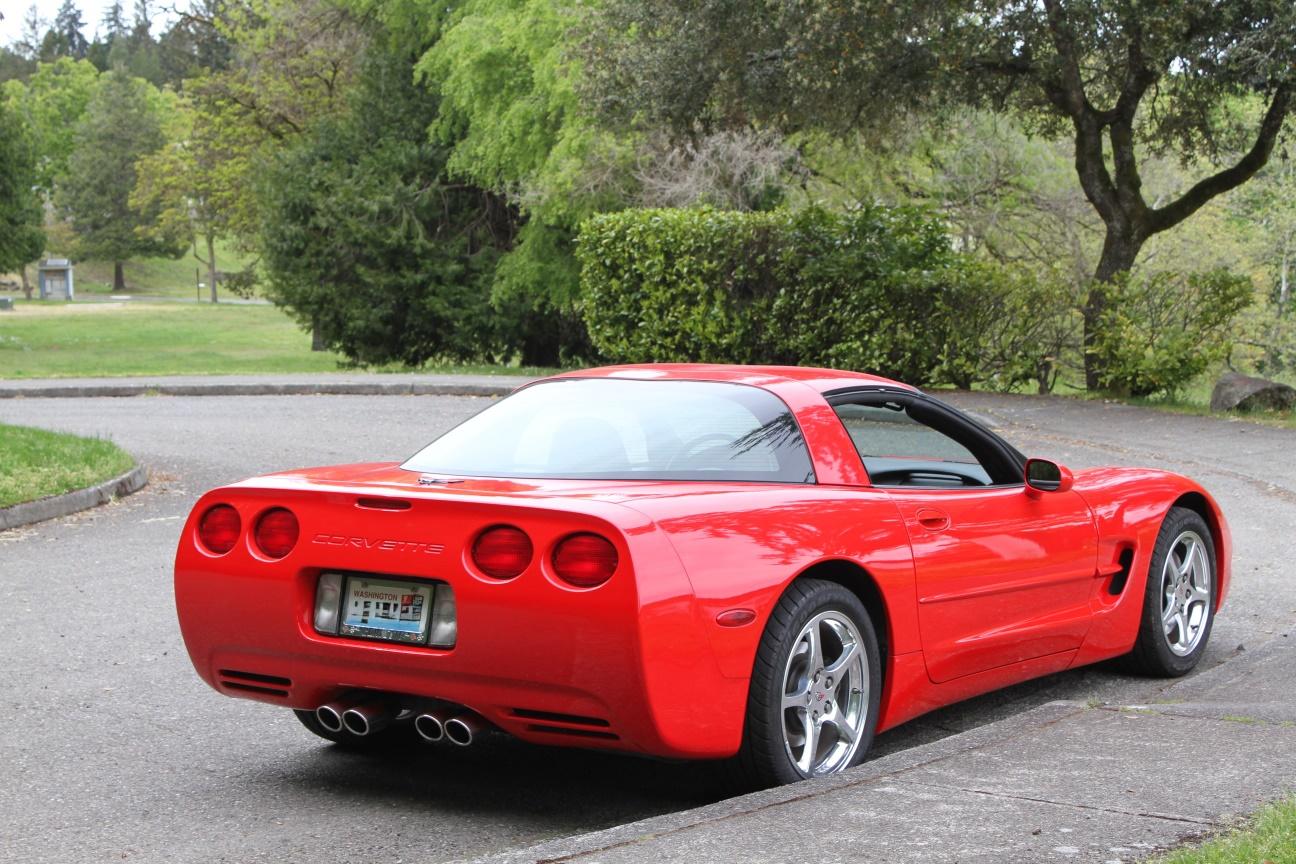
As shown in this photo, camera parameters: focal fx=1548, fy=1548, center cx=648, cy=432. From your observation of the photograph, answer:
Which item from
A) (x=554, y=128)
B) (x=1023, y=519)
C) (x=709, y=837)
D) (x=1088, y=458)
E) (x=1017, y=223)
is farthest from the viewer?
(x=1017, y=223)

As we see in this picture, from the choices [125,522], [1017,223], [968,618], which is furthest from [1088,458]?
[1017,223]

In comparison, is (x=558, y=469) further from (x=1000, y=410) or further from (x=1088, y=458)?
(x=1000, y=410)

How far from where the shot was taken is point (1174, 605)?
6.60 metres

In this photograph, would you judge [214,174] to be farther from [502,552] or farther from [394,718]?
[502,552]

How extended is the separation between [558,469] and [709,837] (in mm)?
1475

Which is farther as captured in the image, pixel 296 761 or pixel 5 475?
pixel 5 475

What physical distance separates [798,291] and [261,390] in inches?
300

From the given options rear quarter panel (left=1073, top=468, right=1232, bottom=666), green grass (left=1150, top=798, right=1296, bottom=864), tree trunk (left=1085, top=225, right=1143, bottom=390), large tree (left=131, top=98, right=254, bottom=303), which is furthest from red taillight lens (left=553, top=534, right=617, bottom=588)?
large tree (left=131, top=98, right=254, bottom=303)

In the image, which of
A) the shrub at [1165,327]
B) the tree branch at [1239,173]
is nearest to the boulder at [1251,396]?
the shrub at [1165,327]

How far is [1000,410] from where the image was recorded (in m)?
17.9

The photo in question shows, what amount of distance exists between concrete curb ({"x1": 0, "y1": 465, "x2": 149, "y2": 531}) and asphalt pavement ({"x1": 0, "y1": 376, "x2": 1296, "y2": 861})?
2.35m

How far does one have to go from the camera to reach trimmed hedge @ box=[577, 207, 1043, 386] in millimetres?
19938

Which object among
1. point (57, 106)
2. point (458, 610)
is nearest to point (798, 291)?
point (458, 610)

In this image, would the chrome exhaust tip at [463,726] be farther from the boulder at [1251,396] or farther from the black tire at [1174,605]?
the boulder at [1251,396]
